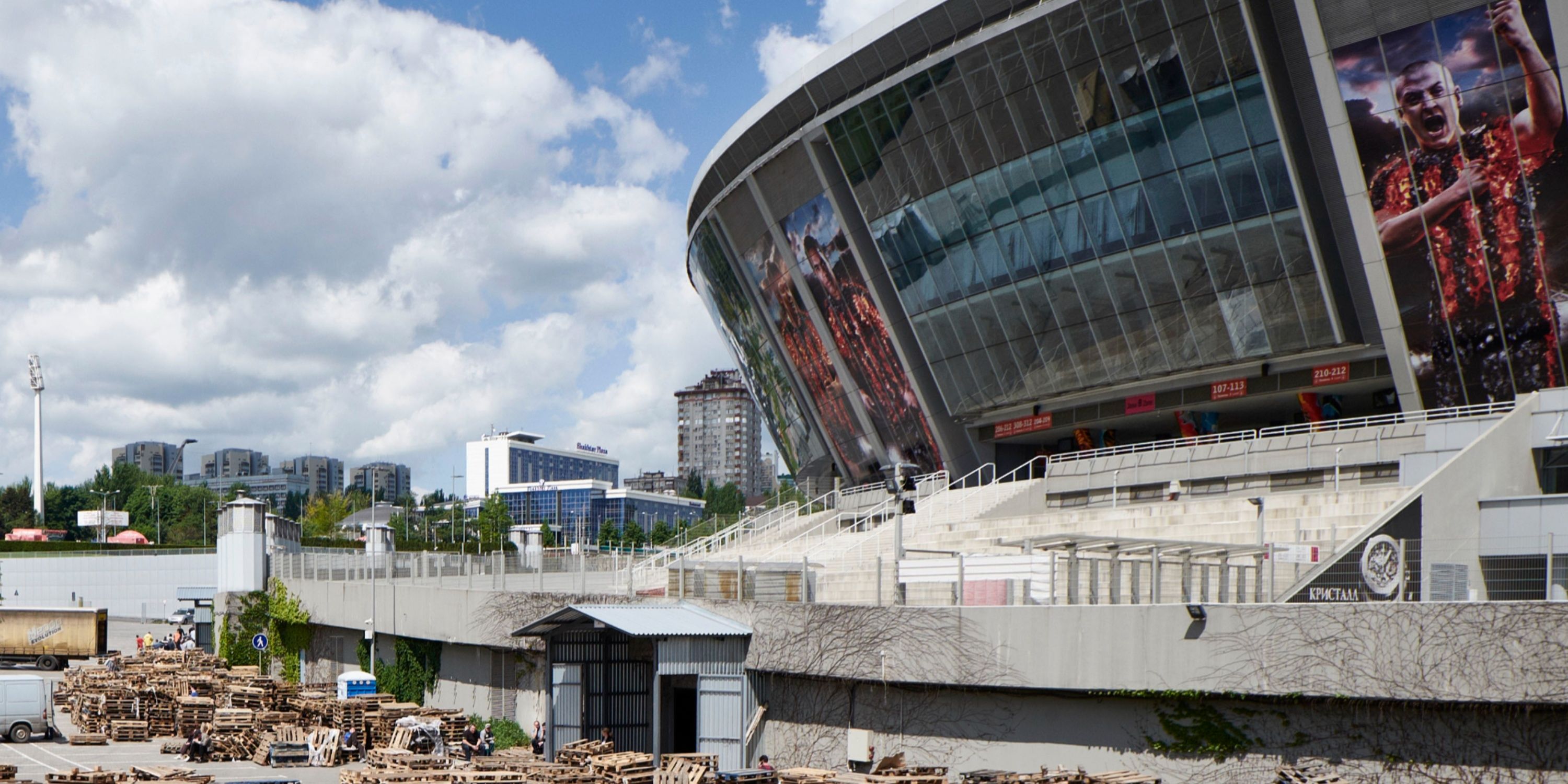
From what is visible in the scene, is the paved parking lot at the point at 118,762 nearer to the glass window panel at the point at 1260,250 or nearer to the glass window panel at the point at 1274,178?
the glass window panel at the point at 1260,250

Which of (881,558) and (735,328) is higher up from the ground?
(735,328)

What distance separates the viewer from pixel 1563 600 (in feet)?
63.3

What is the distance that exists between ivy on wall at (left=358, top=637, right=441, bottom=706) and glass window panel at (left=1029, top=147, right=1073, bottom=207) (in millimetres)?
23301

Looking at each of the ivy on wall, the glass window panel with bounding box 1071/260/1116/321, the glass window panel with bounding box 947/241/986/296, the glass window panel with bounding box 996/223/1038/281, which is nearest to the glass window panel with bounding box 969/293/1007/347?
the glass window panel with bounding box 947/241/986/296

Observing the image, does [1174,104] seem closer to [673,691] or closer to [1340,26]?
[1340,26]

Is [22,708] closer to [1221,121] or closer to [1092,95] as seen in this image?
[1092,95]

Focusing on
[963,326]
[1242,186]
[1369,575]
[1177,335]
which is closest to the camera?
[1369,575]

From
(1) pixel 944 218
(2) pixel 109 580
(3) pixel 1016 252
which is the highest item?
(1) pixel 944 218

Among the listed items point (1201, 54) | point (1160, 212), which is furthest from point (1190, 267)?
point (1201, 54)

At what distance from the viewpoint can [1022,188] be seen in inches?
1829

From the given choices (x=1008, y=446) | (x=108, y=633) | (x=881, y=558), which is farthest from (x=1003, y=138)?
(x=108, y=633)

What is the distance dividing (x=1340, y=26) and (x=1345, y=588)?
20.3m

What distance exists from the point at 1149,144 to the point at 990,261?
8056 millimetres

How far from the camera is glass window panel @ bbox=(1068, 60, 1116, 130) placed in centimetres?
4225
